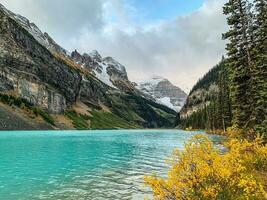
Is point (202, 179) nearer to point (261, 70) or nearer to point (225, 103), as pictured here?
point (261, 70)

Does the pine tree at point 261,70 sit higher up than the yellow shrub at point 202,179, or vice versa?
the pine tree at point 261,70

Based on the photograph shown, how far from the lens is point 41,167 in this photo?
118ft

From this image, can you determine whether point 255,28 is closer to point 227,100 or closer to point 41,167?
point 41,167

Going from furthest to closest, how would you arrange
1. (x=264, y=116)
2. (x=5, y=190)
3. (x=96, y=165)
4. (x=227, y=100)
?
(x=227, y=100) → (x=96, y=165) → (x=264, y=116) → (x=5, y=190)

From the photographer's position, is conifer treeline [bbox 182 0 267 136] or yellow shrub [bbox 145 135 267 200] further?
conifer treeline [bbox 182 0 267 136]

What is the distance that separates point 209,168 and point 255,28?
3410 centimetres

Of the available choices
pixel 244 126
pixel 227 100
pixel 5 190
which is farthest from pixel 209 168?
pixel 227 100

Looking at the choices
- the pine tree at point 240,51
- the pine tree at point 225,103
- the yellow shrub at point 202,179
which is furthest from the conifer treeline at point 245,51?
the pine tree at point 225,103

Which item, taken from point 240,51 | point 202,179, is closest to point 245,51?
point 240,51

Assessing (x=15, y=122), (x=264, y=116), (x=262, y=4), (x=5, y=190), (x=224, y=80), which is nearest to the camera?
(x=5, y=190)

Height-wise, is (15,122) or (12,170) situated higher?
(15,122)

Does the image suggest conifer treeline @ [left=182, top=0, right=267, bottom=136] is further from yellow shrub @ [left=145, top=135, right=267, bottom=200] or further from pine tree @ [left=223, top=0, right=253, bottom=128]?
yellow shrub @ [left=145, top=135, right=267, bottom=200]

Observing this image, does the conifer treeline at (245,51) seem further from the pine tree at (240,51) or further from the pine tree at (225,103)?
the pine tree at (225,103)

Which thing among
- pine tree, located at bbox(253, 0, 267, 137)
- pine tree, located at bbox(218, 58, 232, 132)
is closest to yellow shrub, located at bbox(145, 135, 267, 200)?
pine tree, located at bbox(253, 0, 267, 137)
